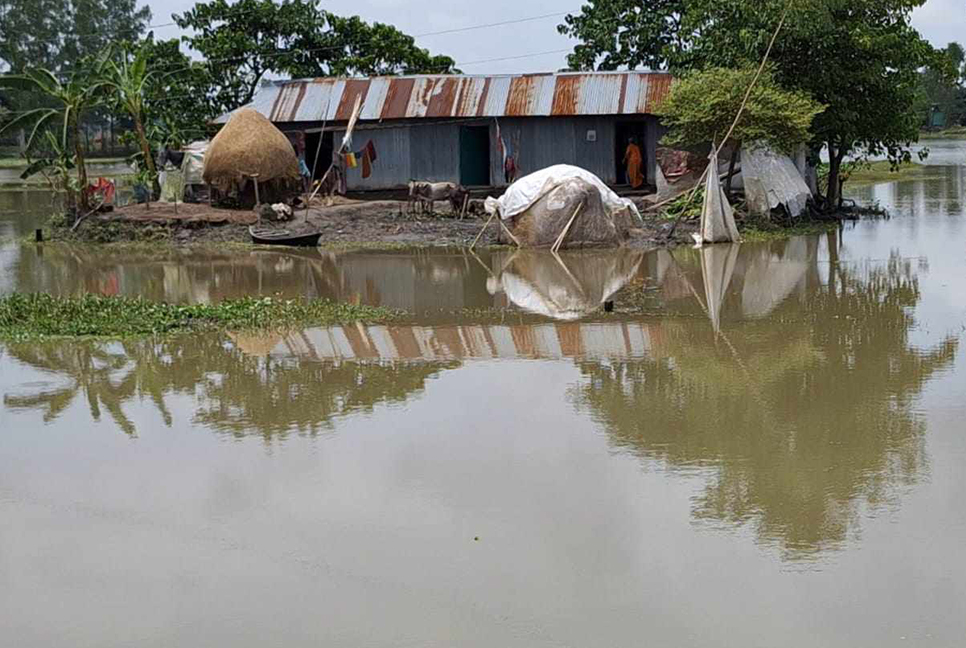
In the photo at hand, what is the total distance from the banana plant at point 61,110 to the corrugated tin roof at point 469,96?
479cm

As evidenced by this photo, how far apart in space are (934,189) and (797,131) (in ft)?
46.0

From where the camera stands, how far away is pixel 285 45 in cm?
3356

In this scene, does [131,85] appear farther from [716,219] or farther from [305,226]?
[716,219]

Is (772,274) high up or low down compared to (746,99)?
down

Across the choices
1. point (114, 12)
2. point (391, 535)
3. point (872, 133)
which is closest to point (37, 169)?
point (872, 133)

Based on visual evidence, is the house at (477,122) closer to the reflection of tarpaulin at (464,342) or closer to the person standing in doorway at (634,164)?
the person standing in doorway at (634,164)

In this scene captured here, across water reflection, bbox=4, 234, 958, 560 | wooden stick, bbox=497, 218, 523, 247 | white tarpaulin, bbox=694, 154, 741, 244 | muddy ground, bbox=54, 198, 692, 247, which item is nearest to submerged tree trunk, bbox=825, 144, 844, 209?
muddy ground, bbox=54, 198, 692, 247

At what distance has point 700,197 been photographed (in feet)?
71.9

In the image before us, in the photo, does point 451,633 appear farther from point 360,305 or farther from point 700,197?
point 700,197

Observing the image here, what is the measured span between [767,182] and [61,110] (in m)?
13.0

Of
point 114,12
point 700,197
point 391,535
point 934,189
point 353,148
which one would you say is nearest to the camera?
point 391,535

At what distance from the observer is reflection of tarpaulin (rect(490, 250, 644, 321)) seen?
13820mm

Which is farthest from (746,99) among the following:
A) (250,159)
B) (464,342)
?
(464,342)

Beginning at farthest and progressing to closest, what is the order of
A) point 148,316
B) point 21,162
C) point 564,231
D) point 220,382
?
point 21,162 < point 564,231 < point 148,316 < point 220,382
